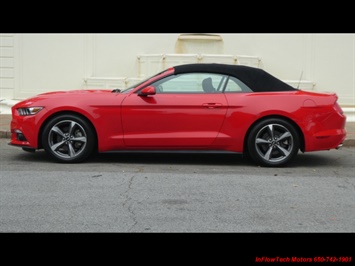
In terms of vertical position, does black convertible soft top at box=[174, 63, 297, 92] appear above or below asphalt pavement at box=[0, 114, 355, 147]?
above

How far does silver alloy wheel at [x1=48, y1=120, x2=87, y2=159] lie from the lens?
26.5 feet

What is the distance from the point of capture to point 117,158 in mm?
8836

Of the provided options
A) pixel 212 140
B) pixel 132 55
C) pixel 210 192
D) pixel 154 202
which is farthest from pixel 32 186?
pixel 132 55

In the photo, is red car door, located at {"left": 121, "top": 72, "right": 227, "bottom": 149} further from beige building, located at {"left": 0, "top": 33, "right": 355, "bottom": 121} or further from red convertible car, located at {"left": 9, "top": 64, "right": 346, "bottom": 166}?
beige building, located at {"left": 0, "top": 33, "right": 355, "bottom": 121}

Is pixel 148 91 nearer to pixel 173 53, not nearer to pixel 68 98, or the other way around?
pixel 68 98

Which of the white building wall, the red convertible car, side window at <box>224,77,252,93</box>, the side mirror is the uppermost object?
the white building wall

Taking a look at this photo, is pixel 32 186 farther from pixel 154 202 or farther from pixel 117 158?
pixel 117 158

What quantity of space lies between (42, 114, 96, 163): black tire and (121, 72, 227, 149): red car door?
1.74 ft

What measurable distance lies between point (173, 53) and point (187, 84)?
6319 millimetres

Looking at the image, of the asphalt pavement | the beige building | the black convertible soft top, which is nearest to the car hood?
the black convertible soft top

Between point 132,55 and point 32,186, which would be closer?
point 32,186

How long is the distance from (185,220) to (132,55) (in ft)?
31.5

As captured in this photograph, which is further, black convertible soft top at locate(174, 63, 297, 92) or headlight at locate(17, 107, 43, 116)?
Result: black convertible soft top at locate(174, 63, 297, 92)
